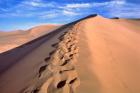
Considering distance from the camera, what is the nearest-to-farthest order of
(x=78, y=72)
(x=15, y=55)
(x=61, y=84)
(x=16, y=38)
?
1. (x=61, y=84)
2. (x=78, y=72)
3. (x=15, y=55)
4. (x=16, y=38)

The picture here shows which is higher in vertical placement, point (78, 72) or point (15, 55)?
point (78, 72)

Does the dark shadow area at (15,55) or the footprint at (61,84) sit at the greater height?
the footprint at (61,84)

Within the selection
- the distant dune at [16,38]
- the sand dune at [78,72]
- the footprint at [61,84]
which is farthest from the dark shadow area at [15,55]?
the distant dune at [16,38]

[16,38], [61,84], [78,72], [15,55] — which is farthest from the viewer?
[16,38]

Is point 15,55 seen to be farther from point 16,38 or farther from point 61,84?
point 16,38

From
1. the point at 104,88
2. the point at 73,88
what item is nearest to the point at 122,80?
the point at 104,88

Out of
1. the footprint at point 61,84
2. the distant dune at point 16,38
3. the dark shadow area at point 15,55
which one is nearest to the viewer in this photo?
the footprint at point 61,84

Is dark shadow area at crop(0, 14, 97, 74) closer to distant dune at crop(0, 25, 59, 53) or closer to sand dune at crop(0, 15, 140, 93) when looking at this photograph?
sand dune at crop(0, 15, 140, 93)

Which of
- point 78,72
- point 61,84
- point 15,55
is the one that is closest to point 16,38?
point 15,55

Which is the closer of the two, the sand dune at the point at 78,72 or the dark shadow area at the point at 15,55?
the sand dune at the point at 78,72

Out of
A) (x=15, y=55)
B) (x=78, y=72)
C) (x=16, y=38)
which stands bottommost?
(x=16, y=38)

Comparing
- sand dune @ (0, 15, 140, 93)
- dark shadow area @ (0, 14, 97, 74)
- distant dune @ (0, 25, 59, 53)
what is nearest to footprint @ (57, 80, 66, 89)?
sand dune @ (0, 15, 140, 93)

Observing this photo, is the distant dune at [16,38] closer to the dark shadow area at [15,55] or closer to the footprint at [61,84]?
the dark shadow area at [15,55]

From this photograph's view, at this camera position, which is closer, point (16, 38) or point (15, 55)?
point (15, 55)
